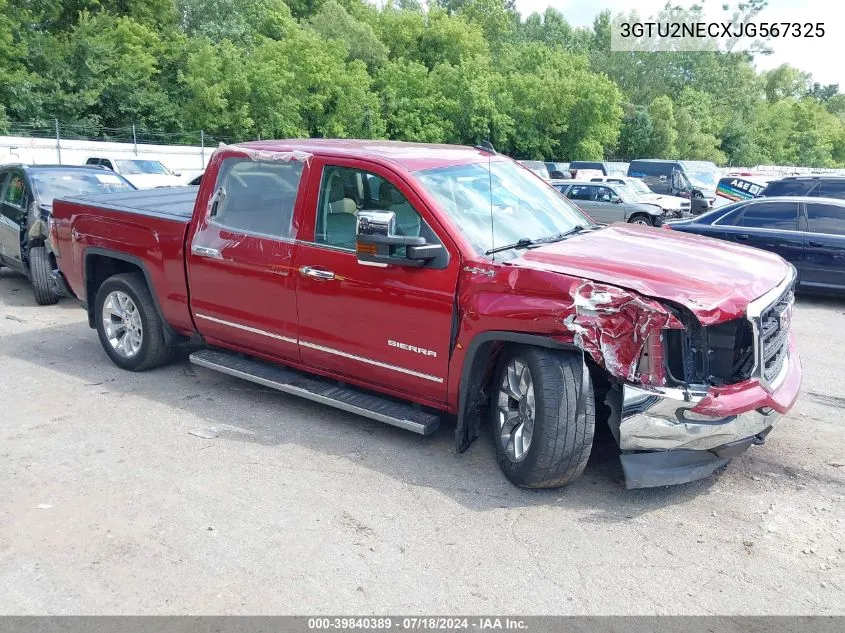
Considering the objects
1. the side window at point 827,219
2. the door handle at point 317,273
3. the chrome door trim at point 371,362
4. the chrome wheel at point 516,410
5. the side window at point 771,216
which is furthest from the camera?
the side window at point 771,216

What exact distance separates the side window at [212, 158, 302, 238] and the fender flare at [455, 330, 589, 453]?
5.53 feet

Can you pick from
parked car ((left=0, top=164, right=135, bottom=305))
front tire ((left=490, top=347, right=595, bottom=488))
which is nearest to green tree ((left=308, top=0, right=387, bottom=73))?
parked car ((left=0, top=164, right=135, bottom=305))

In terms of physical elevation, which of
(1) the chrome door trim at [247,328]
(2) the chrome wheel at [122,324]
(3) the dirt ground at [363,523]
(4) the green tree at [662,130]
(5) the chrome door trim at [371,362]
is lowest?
(3) the dirt ground at [363,523]

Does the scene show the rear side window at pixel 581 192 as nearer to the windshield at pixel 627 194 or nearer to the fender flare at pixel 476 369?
the windshield at pixel 627 194

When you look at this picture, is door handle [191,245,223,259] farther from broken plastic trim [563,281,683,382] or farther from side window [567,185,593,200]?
side window [567,185,593,200]

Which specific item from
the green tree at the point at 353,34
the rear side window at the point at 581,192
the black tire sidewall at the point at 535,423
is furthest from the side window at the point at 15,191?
the green tree at the point at 353,34

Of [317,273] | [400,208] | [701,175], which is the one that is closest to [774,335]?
[400,208]

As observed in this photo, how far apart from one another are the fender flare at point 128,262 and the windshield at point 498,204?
8.65 ft

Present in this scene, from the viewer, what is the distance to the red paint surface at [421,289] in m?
3.82

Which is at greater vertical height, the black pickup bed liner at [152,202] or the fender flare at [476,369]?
the black pickup bed liner at [152,202]

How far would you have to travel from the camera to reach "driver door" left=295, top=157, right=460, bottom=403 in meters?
4.41

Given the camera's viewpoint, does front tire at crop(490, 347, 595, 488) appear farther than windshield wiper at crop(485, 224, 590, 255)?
No

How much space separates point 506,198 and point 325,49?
37516mm

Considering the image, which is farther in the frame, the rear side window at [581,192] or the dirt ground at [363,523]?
the rear side window at [581,192]
